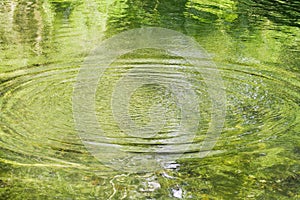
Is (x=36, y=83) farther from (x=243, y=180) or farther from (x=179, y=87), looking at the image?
(x=243, y=180)

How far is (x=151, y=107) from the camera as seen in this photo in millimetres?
3299

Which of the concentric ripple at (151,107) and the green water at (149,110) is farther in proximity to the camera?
the concentric ripple at (151,107)

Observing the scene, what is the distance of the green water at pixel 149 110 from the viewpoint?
2461 millimetres

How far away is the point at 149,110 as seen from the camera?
325 centimetres

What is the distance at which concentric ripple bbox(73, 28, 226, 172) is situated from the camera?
2723 mm

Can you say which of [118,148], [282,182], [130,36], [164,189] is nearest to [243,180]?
[282,182]

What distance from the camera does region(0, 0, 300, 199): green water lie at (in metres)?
2.46

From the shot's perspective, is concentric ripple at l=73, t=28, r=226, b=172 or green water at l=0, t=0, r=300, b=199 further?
concentric ripple at l=73, t=28, r=226, b=172

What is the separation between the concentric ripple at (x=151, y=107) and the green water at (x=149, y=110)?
19 mm

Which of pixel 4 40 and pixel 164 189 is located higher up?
pixel 164 189

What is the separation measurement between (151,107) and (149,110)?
1.9 inches

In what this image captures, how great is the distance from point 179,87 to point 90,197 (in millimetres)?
1483

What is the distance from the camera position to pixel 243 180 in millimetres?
2529

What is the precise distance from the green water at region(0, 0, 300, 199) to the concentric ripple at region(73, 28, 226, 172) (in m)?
0.02
